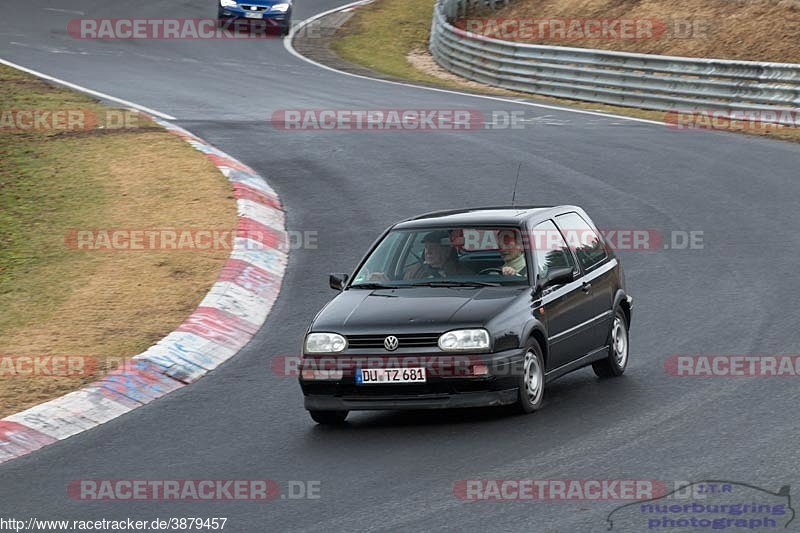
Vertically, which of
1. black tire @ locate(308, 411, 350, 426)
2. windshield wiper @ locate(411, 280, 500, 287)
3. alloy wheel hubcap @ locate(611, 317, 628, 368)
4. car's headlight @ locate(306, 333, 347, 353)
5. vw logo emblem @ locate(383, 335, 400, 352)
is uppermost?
windshield wiper @ locate(411, 280, 500, 287)

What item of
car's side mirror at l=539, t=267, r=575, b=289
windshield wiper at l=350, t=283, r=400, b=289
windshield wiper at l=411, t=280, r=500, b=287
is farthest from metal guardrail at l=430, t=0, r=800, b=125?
windshield wiper at l=350, t=283, r=400, b=289

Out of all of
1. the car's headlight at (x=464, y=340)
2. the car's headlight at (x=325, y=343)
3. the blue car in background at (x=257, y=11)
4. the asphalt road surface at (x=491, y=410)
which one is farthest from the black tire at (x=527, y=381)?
the blue car in background at (x=257, y=11)

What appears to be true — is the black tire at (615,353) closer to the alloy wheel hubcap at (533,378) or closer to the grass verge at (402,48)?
the alloy wheel hubcap at (533,378)

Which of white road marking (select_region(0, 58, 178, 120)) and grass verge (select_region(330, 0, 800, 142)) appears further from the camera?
grass verge (select_region(330, 0, 800, 142))

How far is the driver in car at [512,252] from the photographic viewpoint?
32.1 ft

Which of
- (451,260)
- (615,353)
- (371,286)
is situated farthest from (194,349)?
(615,353)

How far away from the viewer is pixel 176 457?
861 cm

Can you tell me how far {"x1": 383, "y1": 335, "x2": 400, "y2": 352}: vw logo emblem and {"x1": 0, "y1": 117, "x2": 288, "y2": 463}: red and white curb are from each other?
7.54ft

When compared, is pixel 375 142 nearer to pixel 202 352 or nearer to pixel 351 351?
pixel 202 352

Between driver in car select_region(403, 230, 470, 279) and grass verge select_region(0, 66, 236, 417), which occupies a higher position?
driver in car select_region(403, 230, 470, 279)

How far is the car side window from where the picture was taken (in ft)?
32.7

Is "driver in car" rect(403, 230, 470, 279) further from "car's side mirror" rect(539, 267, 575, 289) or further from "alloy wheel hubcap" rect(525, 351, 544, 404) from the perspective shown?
"alloy wheel hubcap" rect(525, 351, 544, 404)

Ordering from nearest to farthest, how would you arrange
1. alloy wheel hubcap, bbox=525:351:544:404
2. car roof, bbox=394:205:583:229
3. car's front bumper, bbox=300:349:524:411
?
car's front bumper, bbox=300:349:524:411
alloy wheel hubcap, bbox=525:351:544:404
car roof, bbox=394:205:583:229

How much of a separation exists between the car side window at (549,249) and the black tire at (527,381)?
0.70m
